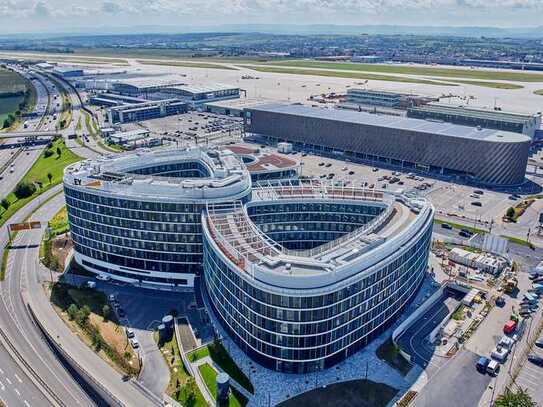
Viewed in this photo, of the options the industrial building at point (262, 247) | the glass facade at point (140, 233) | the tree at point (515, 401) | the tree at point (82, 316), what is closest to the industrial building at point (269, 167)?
the industrial building at point (262, 247)

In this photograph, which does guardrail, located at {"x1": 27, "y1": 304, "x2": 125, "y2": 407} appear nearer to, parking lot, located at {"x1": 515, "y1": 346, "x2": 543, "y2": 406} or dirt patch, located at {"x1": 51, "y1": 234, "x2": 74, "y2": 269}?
dirt patch, located at {"x1": 51, "y1": 234, "x2": 74, "y2": 269}

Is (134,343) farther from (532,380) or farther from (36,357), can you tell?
(532,380)

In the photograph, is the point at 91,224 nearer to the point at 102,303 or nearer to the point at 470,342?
the point at 102,303

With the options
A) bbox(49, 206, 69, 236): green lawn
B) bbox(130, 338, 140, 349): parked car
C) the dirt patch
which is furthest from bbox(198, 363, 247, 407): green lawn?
bbox(49, 206, 69, 236): green lawn

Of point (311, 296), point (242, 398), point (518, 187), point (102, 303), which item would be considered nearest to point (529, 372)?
point (311, 296)

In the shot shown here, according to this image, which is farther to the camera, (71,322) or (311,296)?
(71,322)

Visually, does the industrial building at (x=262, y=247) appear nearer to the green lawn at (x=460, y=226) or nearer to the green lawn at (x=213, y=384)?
the green lawn at (x=213, y=384)
